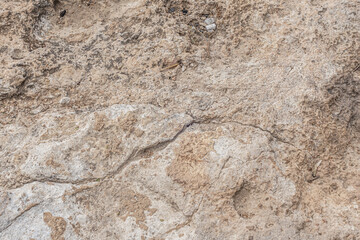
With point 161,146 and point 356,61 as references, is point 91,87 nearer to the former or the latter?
point 161,146

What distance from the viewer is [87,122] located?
64.4 inches

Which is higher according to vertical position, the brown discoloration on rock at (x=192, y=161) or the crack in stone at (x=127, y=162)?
the crack in stone at (x=127, y=162)

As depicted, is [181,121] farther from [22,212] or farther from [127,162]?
[22,212]

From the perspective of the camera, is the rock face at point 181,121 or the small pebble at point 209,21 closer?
the rock face at point 181,121

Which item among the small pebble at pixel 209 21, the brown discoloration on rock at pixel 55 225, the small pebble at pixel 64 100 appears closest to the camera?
the brown discoloration on rock at pixel 55 225

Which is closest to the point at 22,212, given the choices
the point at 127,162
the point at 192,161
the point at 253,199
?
the point at 127,162

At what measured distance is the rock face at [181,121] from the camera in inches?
58.4

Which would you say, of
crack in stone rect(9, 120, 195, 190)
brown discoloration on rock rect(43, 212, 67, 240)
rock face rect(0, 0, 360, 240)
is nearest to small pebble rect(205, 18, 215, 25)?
rock face rect(0, 0, 360, 240)

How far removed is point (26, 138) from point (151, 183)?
62 cm

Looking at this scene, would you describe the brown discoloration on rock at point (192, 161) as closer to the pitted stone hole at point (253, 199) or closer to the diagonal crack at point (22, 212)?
the pitted stone hole at point (253, 199)

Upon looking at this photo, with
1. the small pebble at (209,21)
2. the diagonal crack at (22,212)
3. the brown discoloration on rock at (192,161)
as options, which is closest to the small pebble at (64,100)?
the diagonal crack at (22,212)

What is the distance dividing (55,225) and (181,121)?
27.1 inches

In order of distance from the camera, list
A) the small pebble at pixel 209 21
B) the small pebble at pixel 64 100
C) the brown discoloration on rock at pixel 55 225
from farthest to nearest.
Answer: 1. the small pebble at pixel 209 21
2. the small pebble at pixel 64 100
3. the brown discoloration on rock at pixel 55 225

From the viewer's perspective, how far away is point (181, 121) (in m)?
1.62
